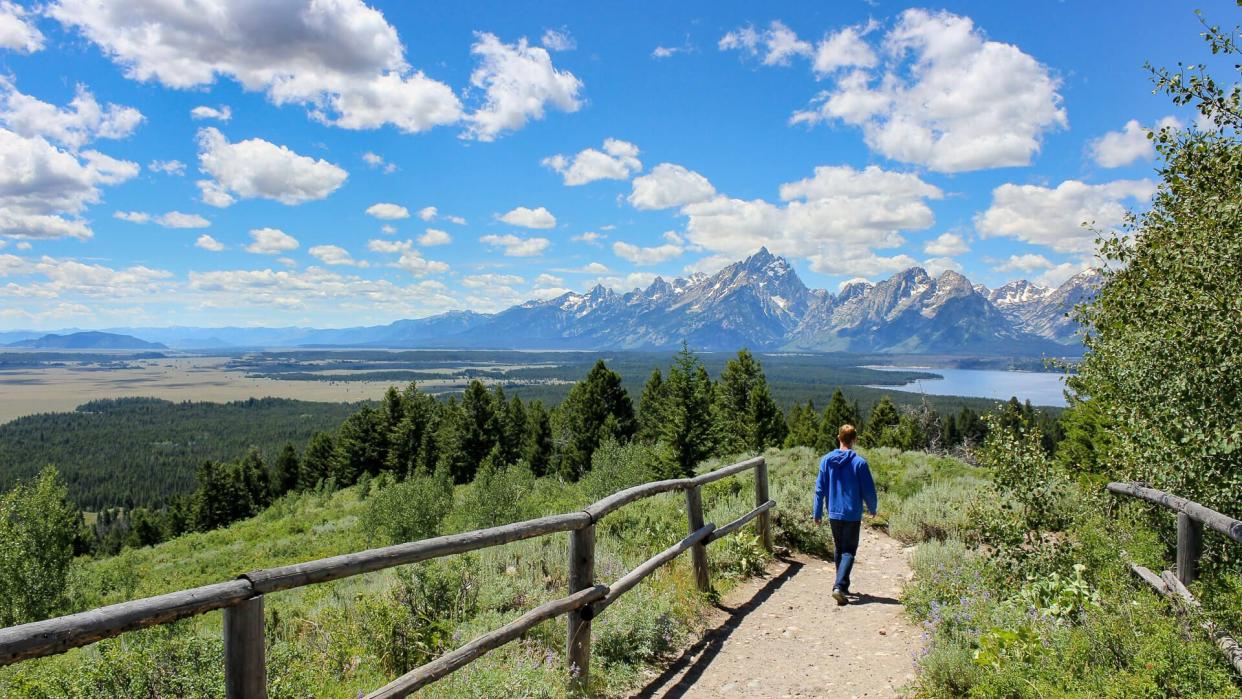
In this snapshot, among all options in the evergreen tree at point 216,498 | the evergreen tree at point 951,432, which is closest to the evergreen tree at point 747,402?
the evergreen tree at point 951,432

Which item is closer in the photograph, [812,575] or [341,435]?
[812,575]

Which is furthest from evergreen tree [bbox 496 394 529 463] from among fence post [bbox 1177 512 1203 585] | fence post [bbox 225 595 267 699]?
fence post [bbox 225 595 267 699]

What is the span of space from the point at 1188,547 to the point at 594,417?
41.2 metres

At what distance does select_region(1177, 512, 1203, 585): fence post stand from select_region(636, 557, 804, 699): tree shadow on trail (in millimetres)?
3354

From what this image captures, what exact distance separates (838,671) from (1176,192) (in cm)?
552

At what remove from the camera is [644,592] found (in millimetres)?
6309

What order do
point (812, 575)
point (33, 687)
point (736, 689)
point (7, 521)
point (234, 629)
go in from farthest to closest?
1. point (7, 521)
2. point (812, 575)
3. point (736, 689)
4. point (33, 687)
5. point (234, 629)

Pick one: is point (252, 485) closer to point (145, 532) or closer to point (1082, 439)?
point (145, 532)

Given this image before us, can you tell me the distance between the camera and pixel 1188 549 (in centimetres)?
451

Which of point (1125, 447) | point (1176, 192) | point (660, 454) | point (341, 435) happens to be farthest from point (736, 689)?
point (341, 435)

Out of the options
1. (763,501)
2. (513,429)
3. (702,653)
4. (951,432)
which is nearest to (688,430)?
(763,501)

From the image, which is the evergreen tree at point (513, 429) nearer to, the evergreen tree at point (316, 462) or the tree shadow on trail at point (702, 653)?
the evergreen tree at point (316, 462)

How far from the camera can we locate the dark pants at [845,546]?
7281mm

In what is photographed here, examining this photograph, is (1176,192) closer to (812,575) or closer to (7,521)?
(812,575)
